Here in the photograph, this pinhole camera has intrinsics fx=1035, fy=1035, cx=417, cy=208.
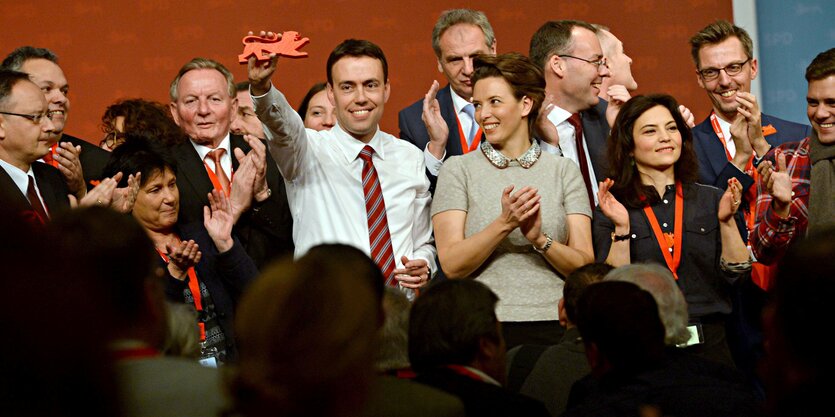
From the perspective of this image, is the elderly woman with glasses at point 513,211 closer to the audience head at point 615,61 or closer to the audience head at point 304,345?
the audience head at point 615,61

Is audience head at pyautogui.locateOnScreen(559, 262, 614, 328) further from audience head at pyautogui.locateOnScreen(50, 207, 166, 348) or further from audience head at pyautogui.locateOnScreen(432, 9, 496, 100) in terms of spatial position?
audience head at pyautogui.locateOnScreen(432, 9, 496, 100)

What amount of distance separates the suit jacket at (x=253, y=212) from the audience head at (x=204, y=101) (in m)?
0.09

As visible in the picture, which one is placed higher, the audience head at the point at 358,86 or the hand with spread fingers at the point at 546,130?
the audience head at the point at 358,86

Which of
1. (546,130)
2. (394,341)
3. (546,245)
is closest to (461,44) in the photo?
(546,130)

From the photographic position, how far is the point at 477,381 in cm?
233

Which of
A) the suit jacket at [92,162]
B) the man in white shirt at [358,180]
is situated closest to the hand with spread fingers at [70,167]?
the suit jacket at [92,162]

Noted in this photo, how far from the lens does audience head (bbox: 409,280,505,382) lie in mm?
2428

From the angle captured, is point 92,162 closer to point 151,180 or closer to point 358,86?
point 151,180

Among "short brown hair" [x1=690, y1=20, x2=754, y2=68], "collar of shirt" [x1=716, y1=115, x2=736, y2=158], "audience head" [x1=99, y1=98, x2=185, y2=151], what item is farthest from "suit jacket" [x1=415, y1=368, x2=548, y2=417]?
"short brown hair" [x1=690, y1=20, x2=754, y2=68]

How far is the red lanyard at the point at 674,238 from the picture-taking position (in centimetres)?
373

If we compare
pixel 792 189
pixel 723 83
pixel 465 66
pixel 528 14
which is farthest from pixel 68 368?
pixel 528 14

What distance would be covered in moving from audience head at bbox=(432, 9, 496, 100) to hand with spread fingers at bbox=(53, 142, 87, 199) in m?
1.68

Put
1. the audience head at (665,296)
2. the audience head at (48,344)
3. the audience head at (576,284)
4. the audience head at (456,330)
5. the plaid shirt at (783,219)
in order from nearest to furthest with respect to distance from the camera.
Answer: the audience head at (48,344) → the audience head at (456,330) → the audience head at (665,296) → the audience head at (576,284) → the plaid shirt at (783,219)

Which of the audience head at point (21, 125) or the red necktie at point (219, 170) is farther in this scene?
the red necktie at point (219, 170)
